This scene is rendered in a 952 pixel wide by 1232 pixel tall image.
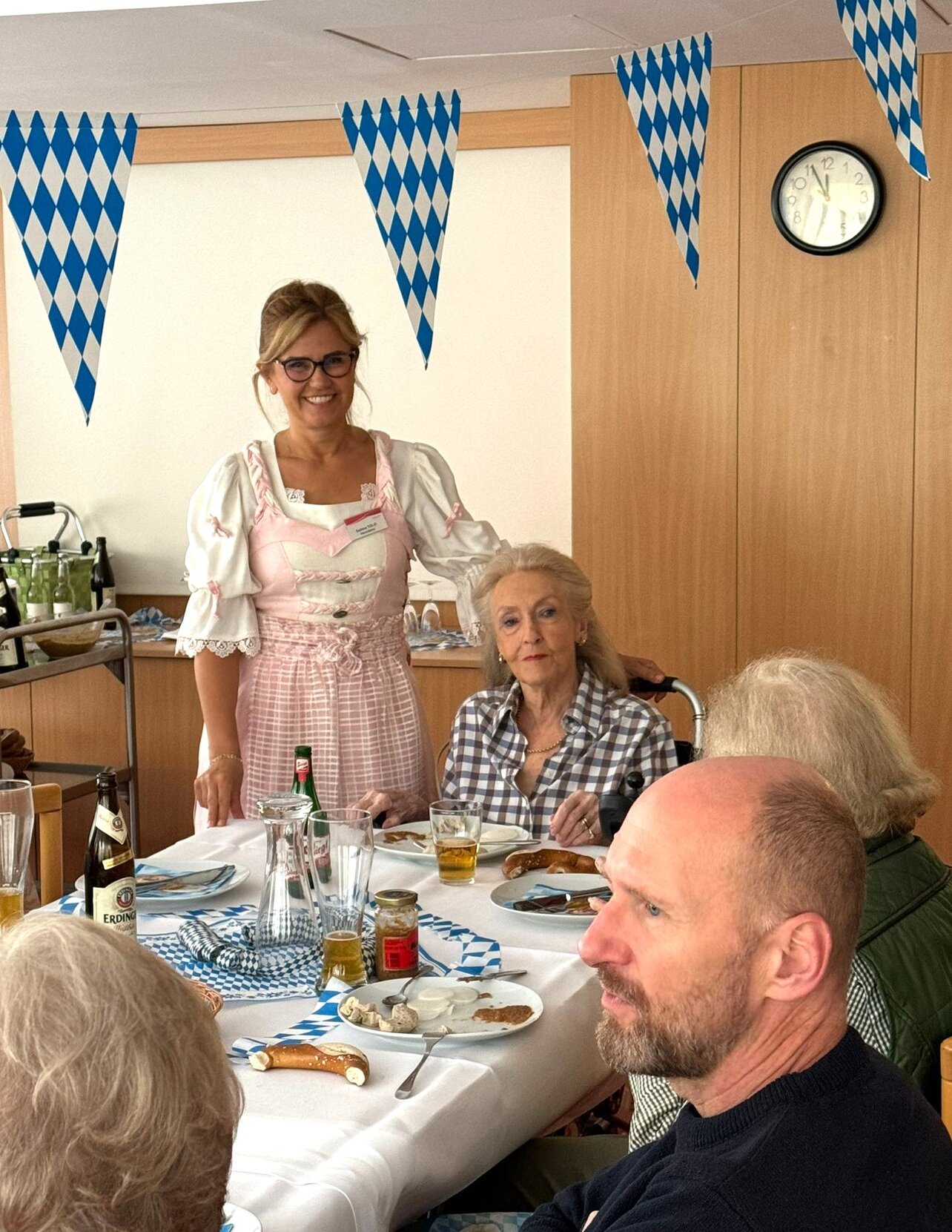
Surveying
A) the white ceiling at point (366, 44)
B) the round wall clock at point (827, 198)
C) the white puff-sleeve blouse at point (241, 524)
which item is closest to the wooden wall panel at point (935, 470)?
the round wall clock at point (827, 198)

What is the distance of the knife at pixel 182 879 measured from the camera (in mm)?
2314

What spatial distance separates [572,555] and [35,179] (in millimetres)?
2362

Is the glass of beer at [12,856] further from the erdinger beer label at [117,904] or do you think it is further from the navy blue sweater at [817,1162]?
the navy blue sweater at [817,1162]

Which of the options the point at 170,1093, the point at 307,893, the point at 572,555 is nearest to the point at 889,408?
the point at 572,555

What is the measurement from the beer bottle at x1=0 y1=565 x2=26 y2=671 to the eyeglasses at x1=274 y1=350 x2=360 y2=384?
152 centimetres

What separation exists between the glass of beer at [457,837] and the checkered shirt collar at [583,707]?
1.96 ft

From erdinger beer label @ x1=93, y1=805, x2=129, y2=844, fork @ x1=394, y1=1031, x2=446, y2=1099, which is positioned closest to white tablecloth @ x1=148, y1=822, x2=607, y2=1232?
fork @ x1=394, y1=1031, x2=446, y2=1099

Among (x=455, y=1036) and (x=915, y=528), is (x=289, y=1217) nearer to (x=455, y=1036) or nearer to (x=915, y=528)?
(x=455, y=1036)

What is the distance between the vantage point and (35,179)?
284 centimetres

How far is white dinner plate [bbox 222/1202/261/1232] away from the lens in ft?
4.35

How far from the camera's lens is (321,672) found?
3195 millimetres

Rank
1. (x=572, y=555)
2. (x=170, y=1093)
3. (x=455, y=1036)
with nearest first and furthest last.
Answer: (x=170, y=1093)
(x=455, y=1036)
(x=572, y=555)

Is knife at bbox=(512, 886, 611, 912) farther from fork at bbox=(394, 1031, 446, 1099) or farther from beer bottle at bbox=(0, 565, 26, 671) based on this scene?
beer bottle at bbox=(0, 565, 26, 671)

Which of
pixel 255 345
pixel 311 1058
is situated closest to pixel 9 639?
pixel 255 345
